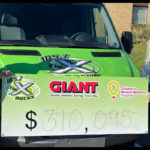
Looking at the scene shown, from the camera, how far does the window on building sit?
2612 cm

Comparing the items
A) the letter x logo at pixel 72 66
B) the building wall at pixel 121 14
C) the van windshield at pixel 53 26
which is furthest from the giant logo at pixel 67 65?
the building wall at pixel 121 14

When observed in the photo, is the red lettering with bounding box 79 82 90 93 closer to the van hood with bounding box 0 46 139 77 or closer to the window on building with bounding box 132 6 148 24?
the van hood with bounding box 0 46 139 77

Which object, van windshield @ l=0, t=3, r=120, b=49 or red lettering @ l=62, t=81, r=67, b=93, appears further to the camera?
van windshield @ l=0, t=3, r=120, b=49

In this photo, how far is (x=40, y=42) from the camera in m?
5.03

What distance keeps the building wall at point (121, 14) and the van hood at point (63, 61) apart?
21.0 m

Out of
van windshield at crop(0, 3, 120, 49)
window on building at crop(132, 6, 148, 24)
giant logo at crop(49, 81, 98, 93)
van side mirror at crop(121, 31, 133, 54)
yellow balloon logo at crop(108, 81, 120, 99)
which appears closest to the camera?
giant logo at crop(49, 81, 98, 93)

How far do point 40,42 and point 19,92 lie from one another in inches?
58.1

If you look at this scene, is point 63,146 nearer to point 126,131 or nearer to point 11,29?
point 126,131

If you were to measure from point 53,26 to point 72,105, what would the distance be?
6.71 ft

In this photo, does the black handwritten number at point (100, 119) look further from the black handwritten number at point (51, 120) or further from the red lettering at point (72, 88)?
Result: the black handwritten number at point (51, 120)

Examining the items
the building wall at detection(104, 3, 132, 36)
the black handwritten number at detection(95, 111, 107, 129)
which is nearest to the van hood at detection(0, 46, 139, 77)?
the black handwritten number at detection(95, 111, 107, 129)

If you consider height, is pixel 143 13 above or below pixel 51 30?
above

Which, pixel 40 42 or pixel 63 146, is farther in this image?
pixel 40 42

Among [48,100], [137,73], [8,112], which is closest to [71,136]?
[48,100]
